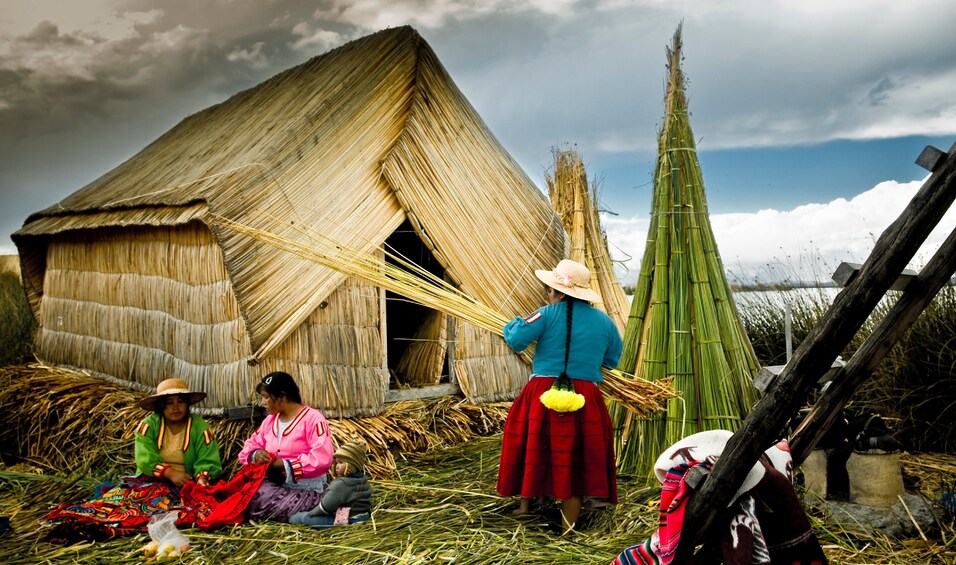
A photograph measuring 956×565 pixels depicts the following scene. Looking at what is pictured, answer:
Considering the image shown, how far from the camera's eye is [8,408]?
6867mm

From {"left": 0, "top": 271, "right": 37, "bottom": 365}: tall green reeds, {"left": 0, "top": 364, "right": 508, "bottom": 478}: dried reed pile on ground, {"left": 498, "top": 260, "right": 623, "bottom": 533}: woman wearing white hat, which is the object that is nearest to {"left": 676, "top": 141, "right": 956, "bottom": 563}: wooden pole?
{"left": 498, "top": 260, "right": 623, "bottom": 533}: woman wearing white hat

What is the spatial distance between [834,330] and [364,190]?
4048 millimetres

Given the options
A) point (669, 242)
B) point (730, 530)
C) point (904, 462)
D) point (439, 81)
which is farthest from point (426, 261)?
point (730, 530)

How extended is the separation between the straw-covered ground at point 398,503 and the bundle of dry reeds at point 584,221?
2.26 metres

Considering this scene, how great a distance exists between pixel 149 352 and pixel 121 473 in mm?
1186

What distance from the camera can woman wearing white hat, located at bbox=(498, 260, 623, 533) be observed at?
407 cm

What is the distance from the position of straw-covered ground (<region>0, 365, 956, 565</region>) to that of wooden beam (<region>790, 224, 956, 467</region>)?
915mm

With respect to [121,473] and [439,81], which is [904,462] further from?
[121,473]

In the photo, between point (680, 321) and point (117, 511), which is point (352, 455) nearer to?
point (117, 511)

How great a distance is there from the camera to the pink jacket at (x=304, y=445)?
14.9 feet

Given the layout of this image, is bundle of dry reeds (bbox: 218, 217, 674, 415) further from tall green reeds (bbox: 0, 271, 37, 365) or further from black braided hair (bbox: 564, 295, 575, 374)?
tall green reeds (bbox: 0, 271, 37, 365)

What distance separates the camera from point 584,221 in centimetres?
807

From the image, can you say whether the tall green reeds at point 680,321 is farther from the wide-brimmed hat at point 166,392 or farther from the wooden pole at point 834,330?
the wide-brimmed hat at point 166,392

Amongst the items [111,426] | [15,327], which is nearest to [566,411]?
[111,426]
